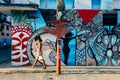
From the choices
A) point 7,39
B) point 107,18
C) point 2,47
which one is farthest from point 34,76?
point 7,39

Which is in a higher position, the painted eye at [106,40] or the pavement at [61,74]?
the painted eye at [106,40]

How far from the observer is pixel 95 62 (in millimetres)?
17391

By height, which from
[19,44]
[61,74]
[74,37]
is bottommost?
[61,74]

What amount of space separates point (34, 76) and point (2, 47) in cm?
1853

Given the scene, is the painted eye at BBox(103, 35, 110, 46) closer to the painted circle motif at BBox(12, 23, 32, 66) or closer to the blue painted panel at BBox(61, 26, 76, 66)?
the blue painted panel at BBox(61, 26, 76, 66)

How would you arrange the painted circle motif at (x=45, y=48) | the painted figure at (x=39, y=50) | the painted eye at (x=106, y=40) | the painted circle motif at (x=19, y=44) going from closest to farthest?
1. the painted figure at (x=39, y=50)
2. the painted circle motif at (x=19, y=44)
3. the painted circle motif at (x=45, y=48)
4. the painted eye at (x=106, y=40)

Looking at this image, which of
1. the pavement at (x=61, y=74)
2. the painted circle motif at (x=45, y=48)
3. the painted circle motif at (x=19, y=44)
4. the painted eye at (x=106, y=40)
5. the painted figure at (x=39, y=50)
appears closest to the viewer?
the pavement at (x=61, y=74)

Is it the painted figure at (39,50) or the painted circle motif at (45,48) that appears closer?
the painted figure at (39,50)

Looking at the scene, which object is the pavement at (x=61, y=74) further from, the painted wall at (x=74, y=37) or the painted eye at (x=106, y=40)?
the painted eye at (x=106, y=40)

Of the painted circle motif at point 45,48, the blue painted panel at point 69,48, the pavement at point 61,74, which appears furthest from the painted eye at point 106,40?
the painted circle motif at point 45,48

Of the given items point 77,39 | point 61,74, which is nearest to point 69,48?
point 77,39

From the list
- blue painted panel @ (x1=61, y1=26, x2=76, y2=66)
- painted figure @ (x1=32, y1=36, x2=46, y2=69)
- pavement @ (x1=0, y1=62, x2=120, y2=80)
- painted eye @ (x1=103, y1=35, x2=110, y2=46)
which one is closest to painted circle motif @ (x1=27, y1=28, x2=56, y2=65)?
painted figure @ (x1=32, y1=36, x2=46, y2=69)

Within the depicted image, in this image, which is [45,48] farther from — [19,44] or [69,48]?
[19,44]

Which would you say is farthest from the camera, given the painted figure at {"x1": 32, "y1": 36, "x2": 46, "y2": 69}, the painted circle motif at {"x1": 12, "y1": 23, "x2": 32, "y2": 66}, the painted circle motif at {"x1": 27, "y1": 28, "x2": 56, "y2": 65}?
the painted circle motif at {"x1": 27, "y1": 28, "x2": 56, "y2": 65}
